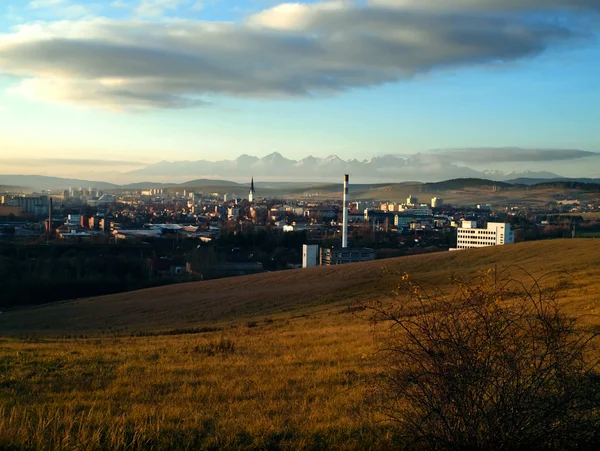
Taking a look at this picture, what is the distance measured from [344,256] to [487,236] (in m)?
21.8

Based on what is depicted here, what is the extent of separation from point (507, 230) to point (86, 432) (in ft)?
219

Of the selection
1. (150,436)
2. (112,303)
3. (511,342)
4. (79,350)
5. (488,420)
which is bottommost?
(112,303)

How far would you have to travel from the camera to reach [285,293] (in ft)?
98.4

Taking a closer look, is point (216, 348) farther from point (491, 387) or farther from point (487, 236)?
point (487, 236)

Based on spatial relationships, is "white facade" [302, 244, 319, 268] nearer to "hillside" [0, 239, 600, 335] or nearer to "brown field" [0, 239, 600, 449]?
"hillside" [0, 239, 600, 335]

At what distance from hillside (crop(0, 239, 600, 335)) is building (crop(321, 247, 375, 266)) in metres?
15.3

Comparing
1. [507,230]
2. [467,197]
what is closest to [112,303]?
[507,230]

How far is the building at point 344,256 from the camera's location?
55.5m

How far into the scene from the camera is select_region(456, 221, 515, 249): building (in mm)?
66125

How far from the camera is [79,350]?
1230 centimetres

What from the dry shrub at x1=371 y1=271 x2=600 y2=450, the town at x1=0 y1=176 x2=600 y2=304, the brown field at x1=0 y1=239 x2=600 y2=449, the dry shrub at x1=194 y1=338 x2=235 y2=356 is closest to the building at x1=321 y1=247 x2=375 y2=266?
the town at x1=0 y1=176 x2=600 y2=304

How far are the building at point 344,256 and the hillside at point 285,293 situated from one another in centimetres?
1526

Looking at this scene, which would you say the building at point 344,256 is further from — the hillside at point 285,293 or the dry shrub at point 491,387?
the dry shrub at point 491,387

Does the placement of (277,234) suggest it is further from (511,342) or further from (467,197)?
(467,197)
